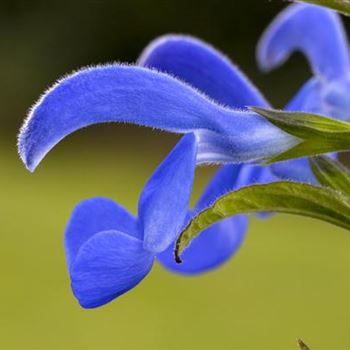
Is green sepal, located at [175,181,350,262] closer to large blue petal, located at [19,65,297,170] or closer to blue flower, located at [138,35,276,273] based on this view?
large blue petal, located at [19,65,297,170]

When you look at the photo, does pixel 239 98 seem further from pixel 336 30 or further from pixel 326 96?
pixel 336 30

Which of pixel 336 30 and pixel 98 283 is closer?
pixel 98 283

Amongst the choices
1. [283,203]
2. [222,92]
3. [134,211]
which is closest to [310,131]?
[283,203]

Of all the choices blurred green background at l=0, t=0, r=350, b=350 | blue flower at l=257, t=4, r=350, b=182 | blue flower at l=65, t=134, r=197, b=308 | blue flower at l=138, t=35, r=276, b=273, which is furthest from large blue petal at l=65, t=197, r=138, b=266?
blurred green background at l=0, t=0, r=350, b=350

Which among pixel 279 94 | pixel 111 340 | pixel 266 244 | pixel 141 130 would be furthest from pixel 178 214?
pixel 141 130

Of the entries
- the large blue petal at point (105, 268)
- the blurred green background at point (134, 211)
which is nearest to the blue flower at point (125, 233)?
the large blue petal at point (105, 268)
